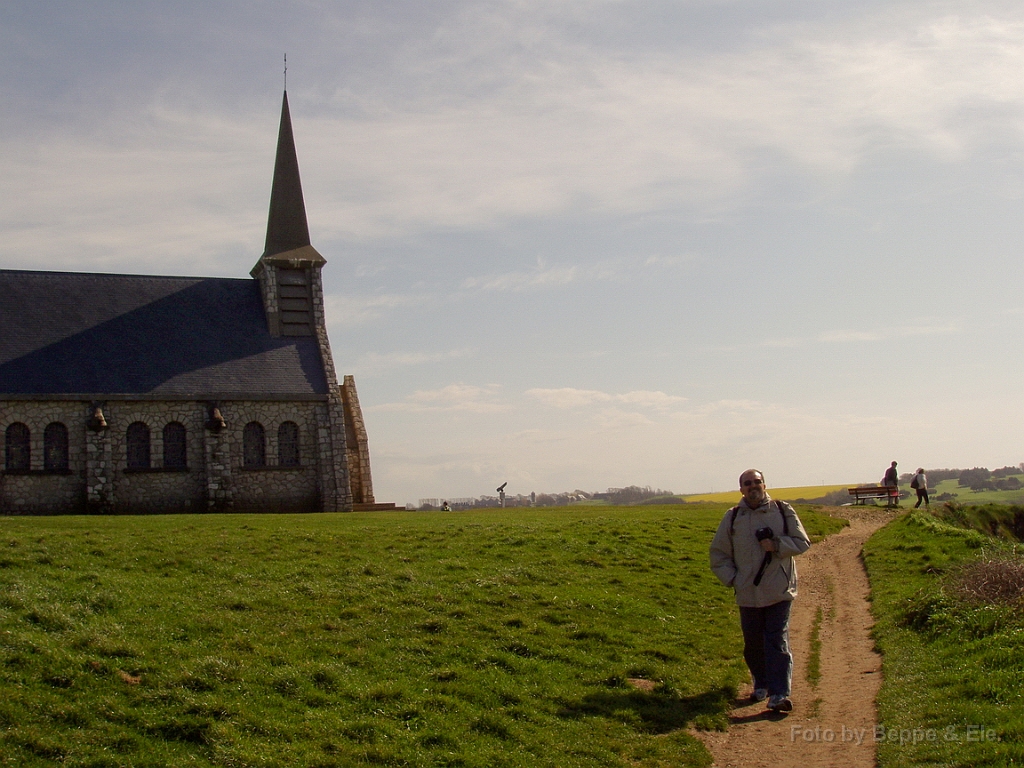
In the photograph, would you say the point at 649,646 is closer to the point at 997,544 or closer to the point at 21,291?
the point at 997,544

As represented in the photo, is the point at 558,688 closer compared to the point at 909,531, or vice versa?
the point at 558,688

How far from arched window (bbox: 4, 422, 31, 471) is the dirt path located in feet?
84.9

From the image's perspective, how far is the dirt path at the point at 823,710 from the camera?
10422 mm

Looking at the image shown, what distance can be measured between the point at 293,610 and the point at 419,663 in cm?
288

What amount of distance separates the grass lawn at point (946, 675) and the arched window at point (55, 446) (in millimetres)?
26650

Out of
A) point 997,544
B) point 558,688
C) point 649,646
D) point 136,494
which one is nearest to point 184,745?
point 558,688

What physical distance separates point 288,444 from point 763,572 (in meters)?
28.0

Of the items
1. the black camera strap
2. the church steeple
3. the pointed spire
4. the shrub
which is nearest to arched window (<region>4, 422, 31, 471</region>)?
the church steeple

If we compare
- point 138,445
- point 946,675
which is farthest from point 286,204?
point 946,675

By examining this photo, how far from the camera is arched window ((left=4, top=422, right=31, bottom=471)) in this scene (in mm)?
33250

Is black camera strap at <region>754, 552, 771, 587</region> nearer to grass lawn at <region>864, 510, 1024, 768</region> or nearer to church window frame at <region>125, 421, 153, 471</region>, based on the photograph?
grass lawn at <region>864, 510, 1024, 768</region>

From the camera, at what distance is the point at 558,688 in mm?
12703

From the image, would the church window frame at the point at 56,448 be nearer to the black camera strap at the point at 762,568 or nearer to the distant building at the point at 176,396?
the distant building at the point at 176,396

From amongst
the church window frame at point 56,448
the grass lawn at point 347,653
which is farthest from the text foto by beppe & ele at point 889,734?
the church window frame at point 56,448
